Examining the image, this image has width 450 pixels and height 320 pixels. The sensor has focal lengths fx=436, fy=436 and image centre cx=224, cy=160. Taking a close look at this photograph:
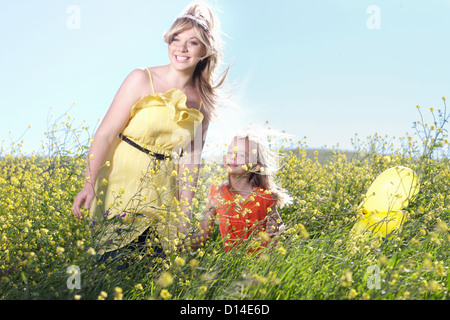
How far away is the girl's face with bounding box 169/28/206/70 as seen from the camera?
119 inches

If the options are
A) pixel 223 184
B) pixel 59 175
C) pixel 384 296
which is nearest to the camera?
pixel 384 296

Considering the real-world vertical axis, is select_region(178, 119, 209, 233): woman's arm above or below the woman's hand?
above

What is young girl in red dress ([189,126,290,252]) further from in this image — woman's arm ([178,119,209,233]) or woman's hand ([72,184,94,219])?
woman's hand ([72,184,94,219])

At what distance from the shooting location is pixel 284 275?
224 centimetres

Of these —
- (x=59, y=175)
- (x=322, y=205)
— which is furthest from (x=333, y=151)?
(x=59, y=175)

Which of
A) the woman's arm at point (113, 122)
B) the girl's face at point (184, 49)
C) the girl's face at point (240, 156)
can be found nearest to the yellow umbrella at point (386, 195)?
the girl's face at point (240, 156)

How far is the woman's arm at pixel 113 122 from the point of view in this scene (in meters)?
2.82

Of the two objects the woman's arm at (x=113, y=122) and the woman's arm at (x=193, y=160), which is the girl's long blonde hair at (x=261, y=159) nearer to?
the woman's arm at (x=193, y=160)

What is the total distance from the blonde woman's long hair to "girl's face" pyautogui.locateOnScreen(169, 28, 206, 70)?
0.10ft

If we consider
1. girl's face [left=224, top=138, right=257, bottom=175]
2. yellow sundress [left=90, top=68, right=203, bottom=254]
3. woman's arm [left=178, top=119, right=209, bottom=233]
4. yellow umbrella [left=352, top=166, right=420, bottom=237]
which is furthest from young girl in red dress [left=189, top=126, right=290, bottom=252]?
yellow umbrella [left=352, top=166, right=420, bottom=237]

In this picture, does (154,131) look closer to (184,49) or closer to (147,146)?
(147,146)

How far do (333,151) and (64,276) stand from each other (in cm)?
440

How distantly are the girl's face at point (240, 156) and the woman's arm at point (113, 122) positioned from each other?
32.3 inches
